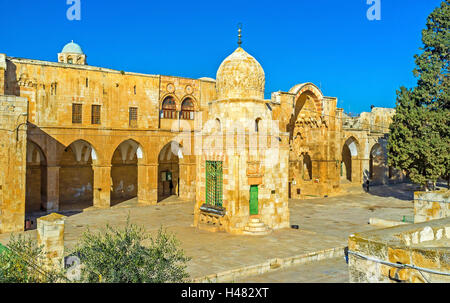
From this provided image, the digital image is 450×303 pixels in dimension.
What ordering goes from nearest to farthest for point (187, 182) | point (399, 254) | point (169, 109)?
1. point (399, 254)
2. point (169, 109)
3. point (187, 182)

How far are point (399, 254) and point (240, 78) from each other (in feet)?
44.8

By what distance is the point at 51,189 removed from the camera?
77.4 ft

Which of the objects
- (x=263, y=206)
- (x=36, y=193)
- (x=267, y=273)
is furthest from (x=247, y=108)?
(x=36, y=193)

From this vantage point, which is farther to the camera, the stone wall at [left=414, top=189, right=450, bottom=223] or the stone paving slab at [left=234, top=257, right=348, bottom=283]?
the stone paving slab at [left=234, top=257, right=348, bottom=283]

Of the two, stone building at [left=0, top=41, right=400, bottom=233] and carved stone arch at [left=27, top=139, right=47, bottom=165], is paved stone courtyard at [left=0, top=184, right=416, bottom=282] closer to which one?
stone building at [left=0, top=41, right=400, bottom=233]

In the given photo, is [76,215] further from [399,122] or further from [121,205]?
[399,122]

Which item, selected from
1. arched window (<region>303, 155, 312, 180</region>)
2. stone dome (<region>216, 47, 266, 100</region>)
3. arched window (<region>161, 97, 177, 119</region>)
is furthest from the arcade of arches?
stone dome (<region>216, 47, 266, 100</region>)

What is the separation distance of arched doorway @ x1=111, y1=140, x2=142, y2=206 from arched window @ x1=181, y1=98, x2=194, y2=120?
14.3 ft

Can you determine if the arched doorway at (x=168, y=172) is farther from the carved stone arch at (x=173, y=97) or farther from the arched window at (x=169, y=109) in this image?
the carved stone arch at (x=173, y=97)

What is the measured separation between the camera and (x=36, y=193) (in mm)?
25594

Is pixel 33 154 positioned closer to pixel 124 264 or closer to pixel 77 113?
pixel 77 113

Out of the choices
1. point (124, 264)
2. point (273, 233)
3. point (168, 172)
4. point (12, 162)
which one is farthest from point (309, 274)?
point (168, 172)

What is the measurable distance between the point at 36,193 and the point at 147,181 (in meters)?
7.06

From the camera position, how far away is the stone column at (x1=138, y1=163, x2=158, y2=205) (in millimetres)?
27266
